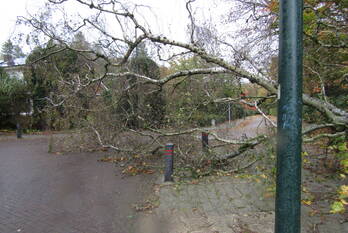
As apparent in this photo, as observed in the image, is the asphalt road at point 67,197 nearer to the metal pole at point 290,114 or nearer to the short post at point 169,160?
the short post at point 169,160

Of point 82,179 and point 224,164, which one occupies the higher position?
point 224,164

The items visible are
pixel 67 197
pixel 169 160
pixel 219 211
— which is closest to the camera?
pixel 219 211

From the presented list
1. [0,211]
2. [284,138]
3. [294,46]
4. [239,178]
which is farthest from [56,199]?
[294,46]

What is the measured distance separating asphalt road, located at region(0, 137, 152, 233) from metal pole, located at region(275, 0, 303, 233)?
2.62 meters

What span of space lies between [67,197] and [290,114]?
15.9 ft

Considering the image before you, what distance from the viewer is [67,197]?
501 cm

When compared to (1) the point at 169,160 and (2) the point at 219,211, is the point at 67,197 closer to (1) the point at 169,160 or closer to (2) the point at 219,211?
(1) the point at 169,160

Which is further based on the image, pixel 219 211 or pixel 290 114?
pixel 219 211

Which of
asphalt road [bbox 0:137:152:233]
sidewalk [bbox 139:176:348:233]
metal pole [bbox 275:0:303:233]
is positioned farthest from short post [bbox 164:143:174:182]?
metal pole [bbox 275:0:303:233]

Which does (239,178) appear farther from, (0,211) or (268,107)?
(0,211)

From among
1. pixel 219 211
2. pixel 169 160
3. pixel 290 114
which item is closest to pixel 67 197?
pixel 169 160

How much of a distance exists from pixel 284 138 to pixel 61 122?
11.6m

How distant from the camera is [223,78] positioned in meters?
9.66

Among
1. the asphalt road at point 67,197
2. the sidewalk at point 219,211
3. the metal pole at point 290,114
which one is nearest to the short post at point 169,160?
the sidewalk at point 219,211
